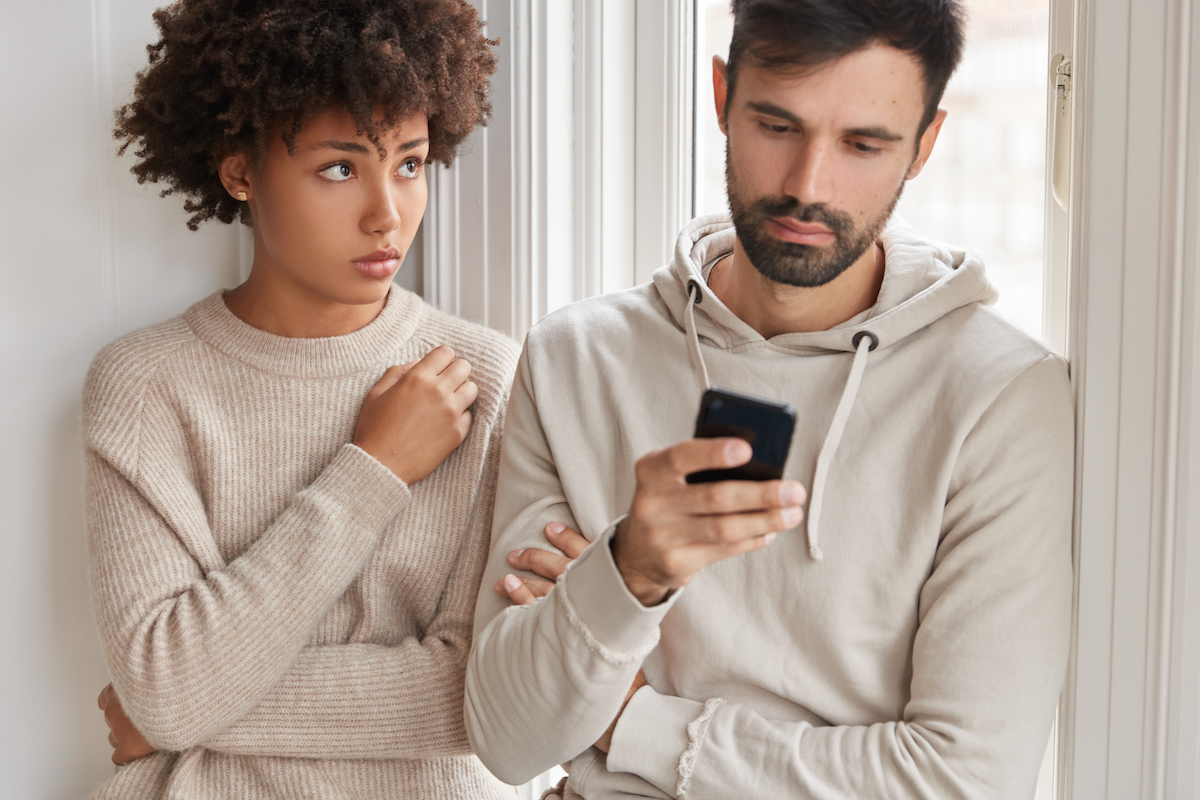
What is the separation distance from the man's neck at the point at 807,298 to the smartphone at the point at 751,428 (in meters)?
0.36

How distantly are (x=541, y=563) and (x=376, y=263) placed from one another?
45 cm

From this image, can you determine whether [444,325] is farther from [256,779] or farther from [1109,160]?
[1109,160]

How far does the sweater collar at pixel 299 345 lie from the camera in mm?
1355

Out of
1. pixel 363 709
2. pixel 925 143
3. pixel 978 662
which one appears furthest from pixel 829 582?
pixel 363 709

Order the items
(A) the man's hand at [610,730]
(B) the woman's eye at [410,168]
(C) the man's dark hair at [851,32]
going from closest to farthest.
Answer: (C) the man's dark hair at [851,32], (A) the man's hand at [610,730], (B) the woman's eye at [410,168]

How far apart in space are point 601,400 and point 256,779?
66 centimetres

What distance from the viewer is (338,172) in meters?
1.27

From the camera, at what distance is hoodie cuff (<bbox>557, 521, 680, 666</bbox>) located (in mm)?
896

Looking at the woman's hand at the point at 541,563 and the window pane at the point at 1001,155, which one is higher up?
the window pane at the point at 1001,155

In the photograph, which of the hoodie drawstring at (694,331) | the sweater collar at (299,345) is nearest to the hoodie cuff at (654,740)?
the hoodie drawstring at (694,331)

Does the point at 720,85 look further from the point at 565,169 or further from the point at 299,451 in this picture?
the point at 299,451

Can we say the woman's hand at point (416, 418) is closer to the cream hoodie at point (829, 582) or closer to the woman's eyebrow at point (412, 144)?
the cream hoodie at point (829, 582)

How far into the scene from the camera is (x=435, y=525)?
134 cm

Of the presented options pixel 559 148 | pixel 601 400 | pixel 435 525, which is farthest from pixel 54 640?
pixel 559 148
